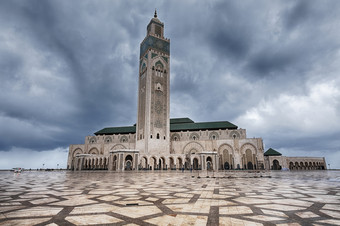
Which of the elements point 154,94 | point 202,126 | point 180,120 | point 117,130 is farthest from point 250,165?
point 117,130

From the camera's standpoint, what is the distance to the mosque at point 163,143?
36844 millimetres

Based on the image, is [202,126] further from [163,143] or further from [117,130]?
[117,130]

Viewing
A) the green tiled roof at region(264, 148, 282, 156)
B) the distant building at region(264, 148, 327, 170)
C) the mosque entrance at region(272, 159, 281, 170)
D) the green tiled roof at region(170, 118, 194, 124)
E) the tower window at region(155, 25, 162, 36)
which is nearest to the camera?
the mosque entrance at region(272, 159, 281, 170)

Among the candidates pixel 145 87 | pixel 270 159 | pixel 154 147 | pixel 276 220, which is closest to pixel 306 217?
pixel 276 220

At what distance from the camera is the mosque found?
3684 centimetres

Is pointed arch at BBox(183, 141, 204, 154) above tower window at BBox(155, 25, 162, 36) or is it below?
below

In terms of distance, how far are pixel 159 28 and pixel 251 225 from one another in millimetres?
49499

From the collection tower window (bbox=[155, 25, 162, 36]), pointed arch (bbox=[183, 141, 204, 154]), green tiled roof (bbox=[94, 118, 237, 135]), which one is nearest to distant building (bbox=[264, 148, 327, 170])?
green tiled roof (bbox=[94, 118, 237, 135])

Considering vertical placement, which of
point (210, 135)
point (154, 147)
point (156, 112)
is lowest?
point (154, 147)

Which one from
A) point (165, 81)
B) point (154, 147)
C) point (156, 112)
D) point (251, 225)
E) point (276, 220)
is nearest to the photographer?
point (251, 225)

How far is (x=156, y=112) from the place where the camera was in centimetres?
4016

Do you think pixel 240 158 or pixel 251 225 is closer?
pixel 251 225

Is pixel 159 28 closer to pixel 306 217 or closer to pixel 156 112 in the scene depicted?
pixel 156 112

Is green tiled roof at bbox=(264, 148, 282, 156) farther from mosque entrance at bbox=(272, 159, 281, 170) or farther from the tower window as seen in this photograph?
the tower window
